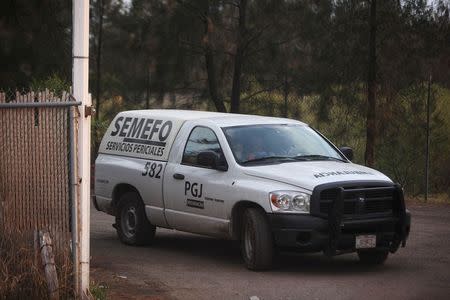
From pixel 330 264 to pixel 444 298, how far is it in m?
2.58

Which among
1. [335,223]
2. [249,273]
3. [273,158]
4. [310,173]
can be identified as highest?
[273,158]

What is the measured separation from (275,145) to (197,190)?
3.74ft

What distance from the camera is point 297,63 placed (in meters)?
26.2

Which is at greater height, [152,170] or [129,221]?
[152,170]

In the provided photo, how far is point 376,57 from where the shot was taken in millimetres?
24000

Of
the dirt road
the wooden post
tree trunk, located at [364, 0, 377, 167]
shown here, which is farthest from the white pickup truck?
tree trunk, located at [364, 0, 377, 167]

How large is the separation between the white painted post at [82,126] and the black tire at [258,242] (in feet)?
9.53

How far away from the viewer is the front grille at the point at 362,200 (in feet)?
36.6

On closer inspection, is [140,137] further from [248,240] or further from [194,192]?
[248,240]

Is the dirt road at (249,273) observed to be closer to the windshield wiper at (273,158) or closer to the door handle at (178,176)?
the door handle at (178,176)

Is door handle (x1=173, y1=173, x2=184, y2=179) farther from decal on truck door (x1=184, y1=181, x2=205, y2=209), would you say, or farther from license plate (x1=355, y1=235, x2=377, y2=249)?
license plate (x1=355, y1=235, x2=377, y2=249)

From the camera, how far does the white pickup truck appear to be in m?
11.1

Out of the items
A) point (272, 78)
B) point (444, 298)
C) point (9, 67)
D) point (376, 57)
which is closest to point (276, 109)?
point (272, 78)

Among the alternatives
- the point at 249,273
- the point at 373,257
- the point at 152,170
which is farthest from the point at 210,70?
the point at 249,273
